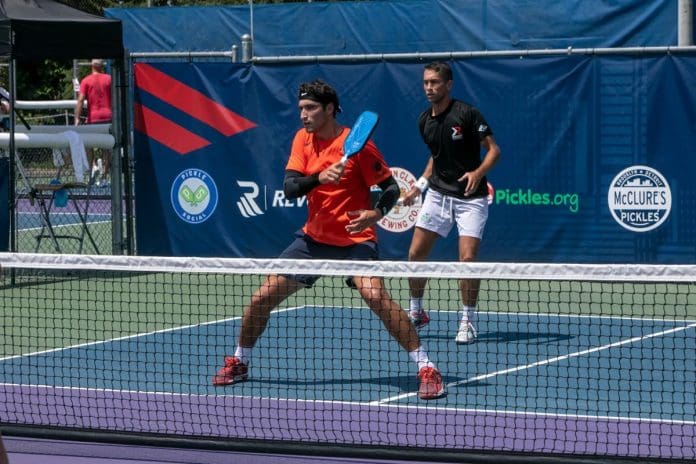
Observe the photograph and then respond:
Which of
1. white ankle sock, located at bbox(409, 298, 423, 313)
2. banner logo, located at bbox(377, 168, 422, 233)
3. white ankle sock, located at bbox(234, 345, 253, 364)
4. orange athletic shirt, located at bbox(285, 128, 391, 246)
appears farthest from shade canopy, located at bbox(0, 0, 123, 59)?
white ankle sock, located at bbox(234, 345, 253, 364)

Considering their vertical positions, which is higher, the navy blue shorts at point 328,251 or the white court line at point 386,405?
the navy blue shorts at point 328,251

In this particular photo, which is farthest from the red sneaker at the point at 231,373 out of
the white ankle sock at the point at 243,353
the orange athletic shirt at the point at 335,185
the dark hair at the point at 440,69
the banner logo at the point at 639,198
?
the banner logo at the point at 639,198

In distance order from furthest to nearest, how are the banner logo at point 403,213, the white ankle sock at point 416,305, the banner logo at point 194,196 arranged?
1. the banner logo at point 194,196
2. the banner logo at point 403,213
3. the white ankle sock at point 416,305

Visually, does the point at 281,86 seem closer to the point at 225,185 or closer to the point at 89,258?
the point at 225,185

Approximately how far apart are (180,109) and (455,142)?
5340 millimetres

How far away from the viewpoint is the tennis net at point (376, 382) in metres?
6.18

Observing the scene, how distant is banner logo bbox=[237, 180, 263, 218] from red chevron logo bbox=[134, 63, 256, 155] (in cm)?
54

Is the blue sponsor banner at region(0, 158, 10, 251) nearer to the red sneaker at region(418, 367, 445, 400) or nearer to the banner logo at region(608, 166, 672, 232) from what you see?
the banner logo at region(608, 166, 672, 232)

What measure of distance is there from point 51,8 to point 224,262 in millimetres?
7273

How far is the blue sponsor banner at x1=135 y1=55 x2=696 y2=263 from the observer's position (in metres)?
12.4

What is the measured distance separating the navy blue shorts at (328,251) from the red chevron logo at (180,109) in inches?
246

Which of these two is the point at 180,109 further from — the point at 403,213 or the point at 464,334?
the point at 464,334

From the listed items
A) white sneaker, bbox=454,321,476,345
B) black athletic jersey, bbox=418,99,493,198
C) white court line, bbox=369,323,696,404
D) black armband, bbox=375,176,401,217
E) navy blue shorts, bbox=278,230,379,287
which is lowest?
white court line, bbox=369,323,696,404

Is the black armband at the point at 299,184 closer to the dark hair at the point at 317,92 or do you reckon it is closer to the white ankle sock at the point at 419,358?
the dark hair at the point at 317,92
